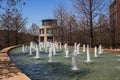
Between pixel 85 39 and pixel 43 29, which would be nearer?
pixel 85 39

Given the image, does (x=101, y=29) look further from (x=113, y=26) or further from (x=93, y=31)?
(x=113, y=26)

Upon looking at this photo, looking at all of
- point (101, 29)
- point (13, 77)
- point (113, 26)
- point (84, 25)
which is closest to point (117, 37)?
point (113, 26)

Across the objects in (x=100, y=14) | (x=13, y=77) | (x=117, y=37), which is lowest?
(x=13, y=77)

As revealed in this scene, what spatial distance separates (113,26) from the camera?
42094mm

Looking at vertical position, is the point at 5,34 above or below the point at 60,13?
below

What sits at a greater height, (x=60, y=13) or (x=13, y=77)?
(x=60, y=13)

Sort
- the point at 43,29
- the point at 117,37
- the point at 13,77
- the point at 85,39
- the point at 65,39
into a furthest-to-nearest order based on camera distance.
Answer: the point at 43,29 < the point at 65,39 < the point at 85,39 < the point at 117,37 < the point at 13,77

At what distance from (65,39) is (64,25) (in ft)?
11.4

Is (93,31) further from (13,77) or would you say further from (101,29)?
(13,77)

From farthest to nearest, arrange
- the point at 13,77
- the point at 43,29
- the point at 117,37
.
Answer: the point at 43,29
the point at 117,37
the point at 13,77

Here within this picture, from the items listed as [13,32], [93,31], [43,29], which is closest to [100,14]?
[93,31]

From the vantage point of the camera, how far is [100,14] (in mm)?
34812

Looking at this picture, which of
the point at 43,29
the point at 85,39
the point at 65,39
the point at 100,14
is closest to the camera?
the point at 100,14

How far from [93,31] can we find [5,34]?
20.8 metres
